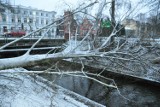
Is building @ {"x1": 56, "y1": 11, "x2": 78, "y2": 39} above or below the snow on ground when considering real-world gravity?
above

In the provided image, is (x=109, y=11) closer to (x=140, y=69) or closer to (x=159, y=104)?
(x=140, y=69)

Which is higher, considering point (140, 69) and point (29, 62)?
point (29, 62)

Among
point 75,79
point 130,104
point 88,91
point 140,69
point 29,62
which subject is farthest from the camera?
point 75,79

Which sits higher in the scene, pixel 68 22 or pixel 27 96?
pixel 68 22

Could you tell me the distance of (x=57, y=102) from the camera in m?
7.04

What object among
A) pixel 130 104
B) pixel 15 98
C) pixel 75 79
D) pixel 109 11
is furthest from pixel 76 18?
pixel 15 98

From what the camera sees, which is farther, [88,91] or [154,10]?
[154,10]

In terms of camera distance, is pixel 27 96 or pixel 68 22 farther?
pixel 68 22

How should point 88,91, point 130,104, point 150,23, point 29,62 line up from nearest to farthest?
1. point 29,62
2. point 130,104
3. point 88,91
4. point 150,23

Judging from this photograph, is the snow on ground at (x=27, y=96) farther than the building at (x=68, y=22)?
No

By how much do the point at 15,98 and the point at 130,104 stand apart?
4624 mm

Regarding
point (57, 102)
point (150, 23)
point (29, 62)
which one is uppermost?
point (150, 23)

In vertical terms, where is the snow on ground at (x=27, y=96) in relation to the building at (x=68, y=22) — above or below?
below

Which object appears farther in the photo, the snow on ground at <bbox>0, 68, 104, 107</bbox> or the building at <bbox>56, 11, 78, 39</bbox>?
the building at <bbox>56, 11, 78, 39</bbox>
